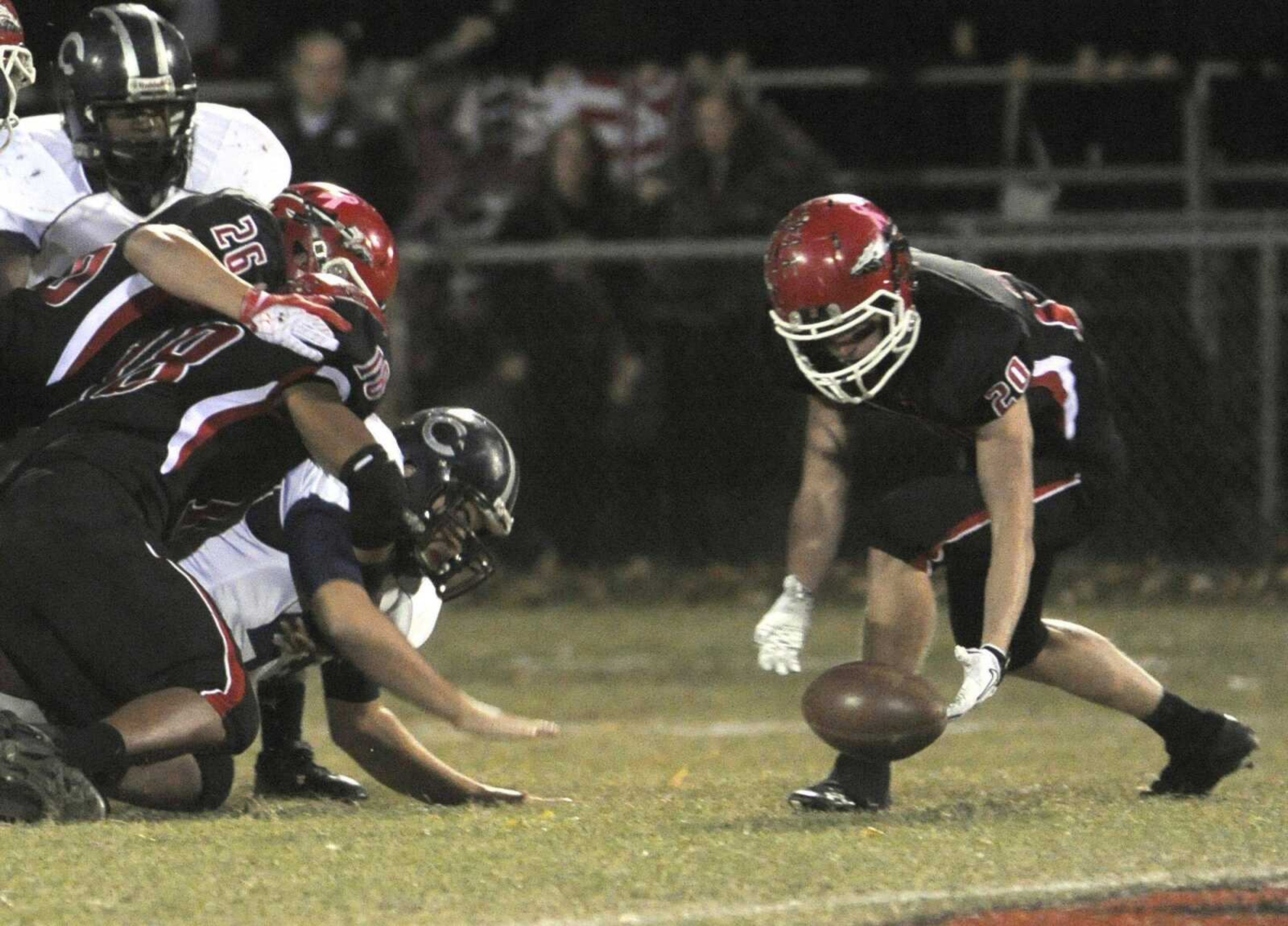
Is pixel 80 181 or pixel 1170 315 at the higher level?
pixel 80 181

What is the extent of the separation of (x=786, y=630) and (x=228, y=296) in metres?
1.43

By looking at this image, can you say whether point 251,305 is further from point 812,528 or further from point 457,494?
point 812,528

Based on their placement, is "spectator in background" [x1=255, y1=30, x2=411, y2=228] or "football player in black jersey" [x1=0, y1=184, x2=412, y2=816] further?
"spectator in background" [x1=255, y1=30, x2=411, y2=228]

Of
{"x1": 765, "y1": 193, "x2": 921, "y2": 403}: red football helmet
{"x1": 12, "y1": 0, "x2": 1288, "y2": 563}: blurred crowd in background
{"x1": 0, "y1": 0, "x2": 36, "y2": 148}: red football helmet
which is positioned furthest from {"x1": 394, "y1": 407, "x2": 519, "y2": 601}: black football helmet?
{"x1": 12, "y1": 0, "x2": 1288, "y2": 563}: blurred crowd in background

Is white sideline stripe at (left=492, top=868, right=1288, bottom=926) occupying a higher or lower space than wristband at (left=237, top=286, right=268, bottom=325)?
lower

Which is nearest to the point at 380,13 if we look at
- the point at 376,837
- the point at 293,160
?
the point at 293,160

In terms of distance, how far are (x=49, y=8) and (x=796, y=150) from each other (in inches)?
163

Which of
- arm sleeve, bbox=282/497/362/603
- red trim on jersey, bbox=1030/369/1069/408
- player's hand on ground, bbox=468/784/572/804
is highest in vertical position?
red trim on jersey, bbox=1030/369/1069/408

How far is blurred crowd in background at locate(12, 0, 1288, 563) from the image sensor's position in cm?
1055

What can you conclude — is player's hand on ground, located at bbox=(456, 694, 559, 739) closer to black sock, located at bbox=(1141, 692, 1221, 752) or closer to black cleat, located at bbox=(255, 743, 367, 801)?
black cleat, located at bbox=(255, 743, 367, 801)

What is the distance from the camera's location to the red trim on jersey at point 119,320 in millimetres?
5246

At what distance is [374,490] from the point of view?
4.90 meters

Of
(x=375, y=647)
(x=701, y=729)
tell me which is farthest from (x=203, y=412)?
(x=701, y=729)

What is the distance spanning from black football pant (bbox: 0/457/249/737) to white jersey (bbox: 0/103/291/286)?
1032mm
